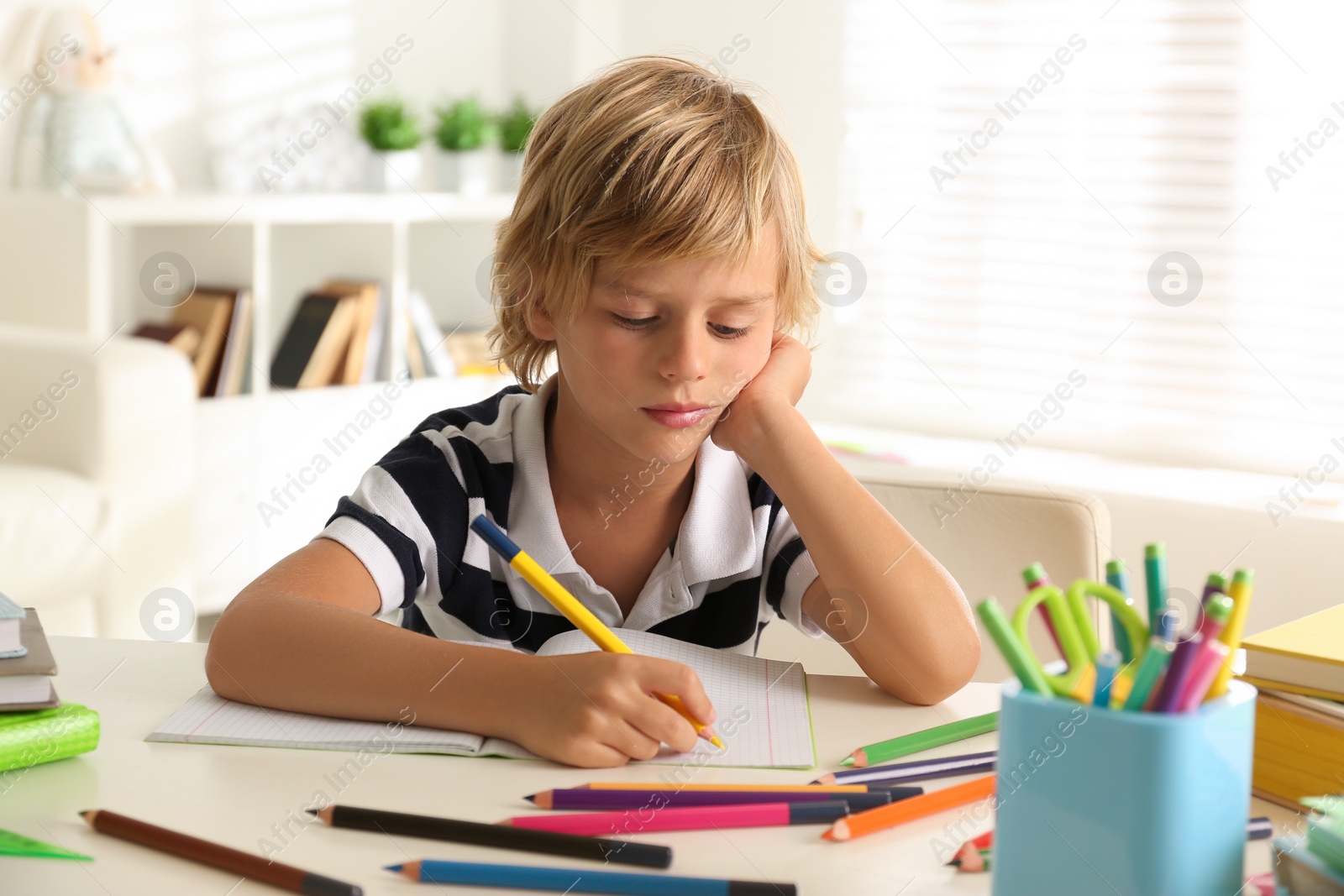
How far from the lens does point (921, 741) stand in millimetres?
767

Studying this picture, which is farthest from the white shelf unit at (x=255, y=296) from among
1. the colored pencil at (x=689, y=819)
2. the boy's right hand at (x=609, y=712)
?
the colored pencil at (x=689, y=819)

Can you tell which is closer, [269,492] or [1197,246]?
[1197,246]

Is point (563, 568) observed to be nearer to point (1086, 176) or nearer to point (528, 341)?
point (528, 341)

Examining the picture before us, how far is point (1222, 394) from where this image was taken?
2.60 m

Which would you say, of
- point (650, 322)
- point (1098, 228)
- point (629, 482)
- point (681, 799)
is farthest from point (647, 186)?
point (1098, 228)

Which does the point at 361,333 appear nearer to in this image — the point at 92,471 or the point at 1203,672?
the point at 92,471

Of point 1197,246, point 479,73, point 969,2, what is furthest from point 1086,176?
point 479,73

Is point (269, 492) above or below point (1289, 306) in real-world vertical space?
below

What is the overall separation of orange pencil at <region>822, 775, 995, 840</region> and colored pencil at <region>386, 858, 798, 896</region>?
0.25ft

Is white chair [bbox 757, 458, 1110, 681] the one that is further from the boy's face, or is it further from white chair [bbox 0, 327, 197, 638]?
white chair [bbox 0, 327, 197, 638]

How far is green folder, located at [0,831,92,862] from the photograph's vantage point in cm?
A: 60

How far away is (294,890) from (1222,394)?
94.8 inches

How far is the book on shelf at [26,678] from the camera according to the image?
27.5 inches

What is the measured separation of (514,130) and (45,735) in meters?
2.78
